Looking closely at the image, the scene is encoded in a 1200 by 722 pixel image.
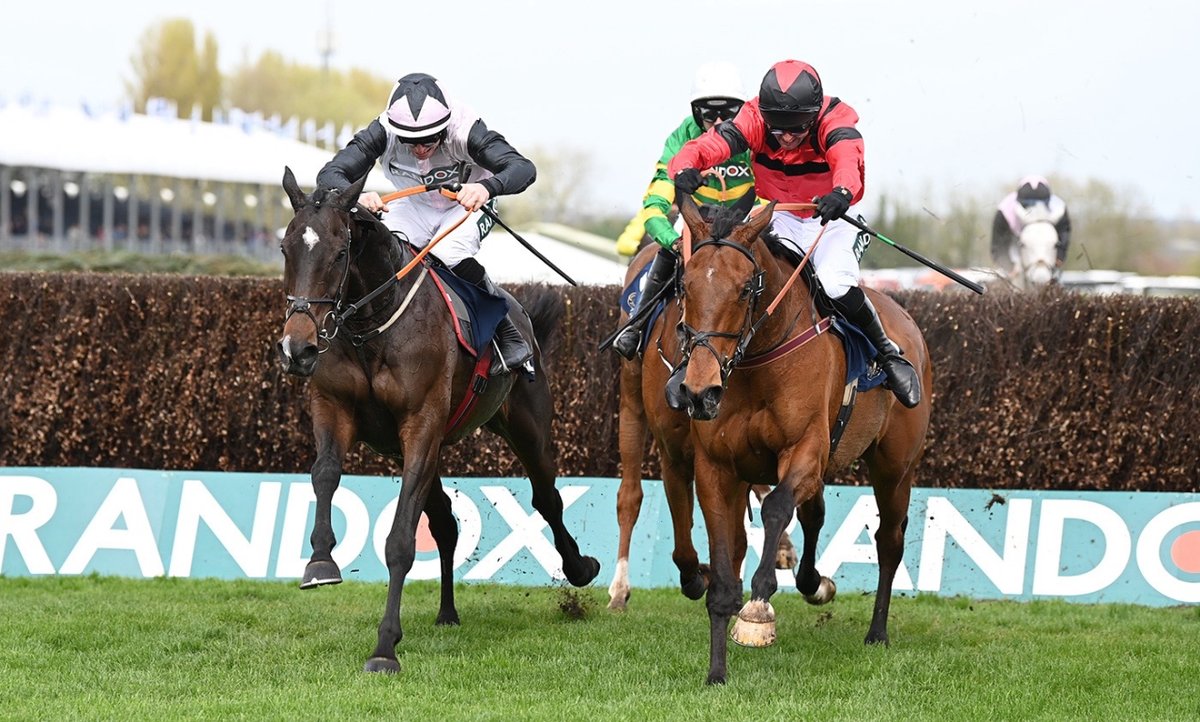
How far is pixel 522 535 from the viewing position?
9.23m

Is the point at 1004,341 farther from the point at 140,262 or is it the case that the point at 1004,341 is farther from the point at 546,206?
the point at 546,206

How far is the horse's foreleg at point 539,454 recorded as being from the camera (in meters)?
7.98

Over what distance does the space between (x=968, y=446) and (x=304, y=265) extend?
5.70 m

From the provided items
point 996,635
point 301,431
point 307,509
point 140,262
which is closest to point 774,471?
point 996,635

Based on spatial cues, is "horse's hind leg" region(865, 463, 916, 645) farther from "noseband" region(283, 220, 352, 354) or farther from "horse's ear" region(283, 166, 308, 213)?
"horse's ear" region(283, 166, 308, 213)

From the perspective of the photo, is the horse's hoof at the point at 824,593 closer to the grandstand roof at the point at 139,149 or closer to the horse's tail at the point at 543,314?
the horse's tail at the point at 543,314

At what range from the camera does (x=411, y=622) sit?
768cm

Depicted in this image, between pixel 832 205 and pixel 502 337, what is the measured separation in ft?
7.02

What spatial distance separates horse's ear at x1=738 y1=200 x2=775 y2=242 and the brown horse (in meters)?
0.63

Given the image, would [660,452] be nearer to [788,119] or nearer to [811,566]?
[811,566]

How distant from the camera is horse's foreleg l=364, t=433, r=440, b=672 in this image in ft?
20.7

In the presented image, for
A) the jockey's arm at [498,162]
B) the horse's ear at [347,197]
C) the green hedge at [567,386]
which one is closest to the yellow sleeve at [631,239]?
the green hedge at [567,386]

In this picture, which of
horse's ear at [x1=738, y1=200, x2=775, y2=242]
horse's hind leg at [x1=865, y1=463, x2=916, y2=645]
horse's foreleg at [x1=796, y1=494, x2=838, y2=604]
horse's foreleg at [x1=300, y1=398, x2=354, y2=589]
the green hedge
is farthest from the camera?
the green hedge

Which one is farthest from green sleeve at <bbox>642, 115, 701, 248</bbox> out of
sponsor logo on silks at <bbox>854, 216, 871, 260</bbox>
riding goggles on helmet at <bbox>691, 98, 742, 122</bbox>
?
sponsor logo on silks at <bbox>854, 216, 871, 260</bbox>
